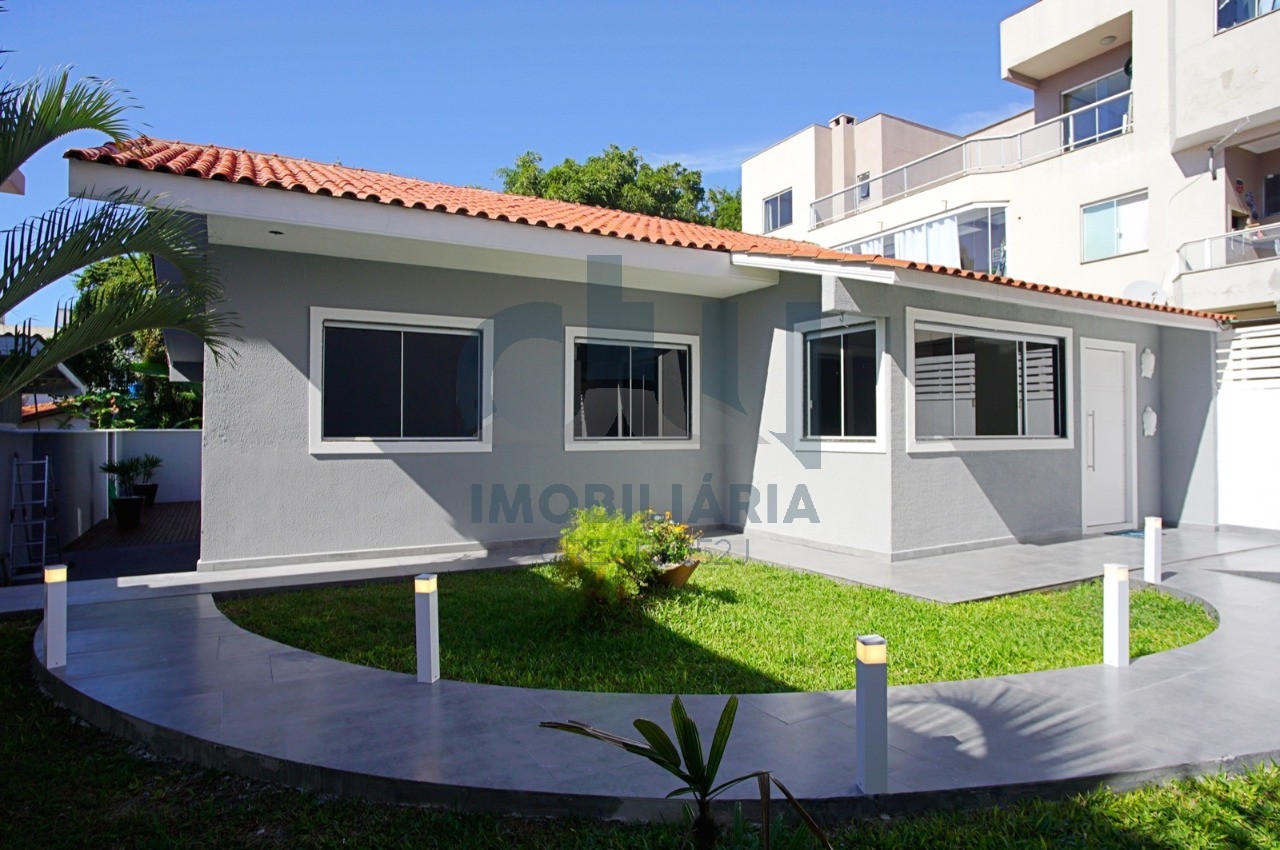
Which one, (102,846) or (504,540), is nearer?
(102,846)

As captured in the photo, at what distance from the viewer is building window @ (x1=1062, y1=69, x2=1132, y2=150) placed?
52.2 feet

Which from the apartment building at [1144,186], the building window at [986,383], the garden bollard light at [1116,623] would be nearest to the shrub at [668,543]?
the garden bollard light at [1116,623]

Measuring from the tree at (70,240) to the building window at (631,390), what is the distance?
19.1 feet

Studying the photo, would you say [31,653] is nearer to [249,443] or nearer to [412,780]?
[249,443]

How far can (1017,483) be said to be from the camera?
10.3 meters

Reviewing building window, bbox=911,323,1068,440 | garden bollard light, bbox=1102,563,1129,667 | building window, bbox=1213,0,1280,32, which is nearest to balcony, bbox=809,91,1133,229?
building window, bbox=1213,0,1280,32

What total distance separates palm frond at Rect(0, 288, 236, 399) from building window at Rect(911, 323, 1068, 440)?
25.7ft

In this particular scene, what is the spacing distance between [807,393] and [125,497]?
13134mm

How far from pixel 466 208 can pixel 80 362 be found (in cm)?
2183

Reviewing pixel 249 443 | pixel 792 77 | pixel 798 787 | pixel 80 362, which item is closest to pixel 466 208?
pixel 249 443

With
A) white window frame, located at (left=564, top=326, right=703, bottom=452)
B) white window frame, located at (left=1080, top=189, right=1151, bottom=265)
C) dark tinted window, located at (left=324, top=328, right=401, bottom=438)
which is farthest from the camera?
white window frame, located at (left=1080, top=189, right=1151, bottom=265)

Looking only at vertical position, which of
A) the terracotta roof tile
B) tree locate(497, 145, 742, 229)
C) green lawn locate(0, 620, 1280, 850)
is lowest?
green lawn locate(0, 620, 1280, 850)

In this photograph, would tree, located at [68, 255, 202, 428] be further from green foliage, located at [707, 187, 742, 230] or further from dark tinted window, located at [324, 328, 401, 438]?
green foliage, located at [707, 187, 742, 230]

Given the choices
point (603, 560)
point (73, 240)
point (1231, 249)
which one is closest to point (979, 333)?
point (1231, 249)
